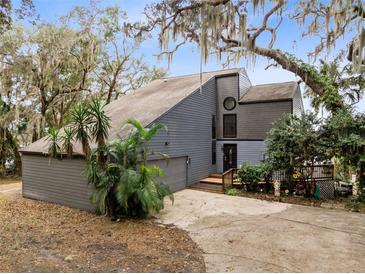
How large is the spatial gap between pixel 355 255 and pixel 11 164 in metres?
20.1

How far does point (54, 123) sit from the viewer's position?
64.4ft

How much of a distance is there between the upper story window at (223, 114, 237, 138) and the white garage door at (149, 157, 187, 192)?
4.08 meters

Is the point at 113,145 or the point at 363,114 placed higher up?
the point at 363,114

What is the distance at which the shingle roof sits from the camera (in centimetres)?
1461

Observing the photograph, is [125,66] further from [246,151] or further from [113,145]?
[113,145]

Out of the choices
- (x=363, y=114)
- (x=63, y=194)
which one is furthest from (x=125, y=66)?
(x=363, y=114)

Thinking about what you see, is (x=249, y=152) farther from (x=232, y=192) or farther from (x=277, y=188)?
(x=277, y=188)

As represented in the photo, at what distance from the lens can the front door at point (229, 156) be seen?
15.4m

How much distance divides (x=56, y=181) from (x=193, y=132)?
261 inches

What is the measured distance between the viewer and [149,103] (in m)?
13.3

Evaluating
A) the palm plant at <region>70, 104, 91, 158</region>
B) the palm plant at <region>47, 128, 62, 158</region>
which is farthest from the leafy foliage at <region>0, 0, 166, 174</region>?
the palm plant at <region>70, 104, 91, 158</region>

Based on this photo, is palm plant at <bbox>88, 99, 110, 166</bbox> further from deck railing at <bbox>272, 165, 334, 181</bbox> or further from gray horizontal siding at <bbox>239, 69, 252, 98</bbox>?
Result: gray horizontal siding at <bbox>239, 69, 252, 98</bbox>

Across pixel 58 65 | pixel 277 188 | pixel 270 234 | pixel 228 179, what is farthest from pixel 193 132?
pixel 58 65

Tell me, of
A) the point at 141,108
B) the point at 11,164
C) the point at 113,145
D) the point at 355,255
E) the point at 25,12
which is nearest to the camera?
the point at 355,255
